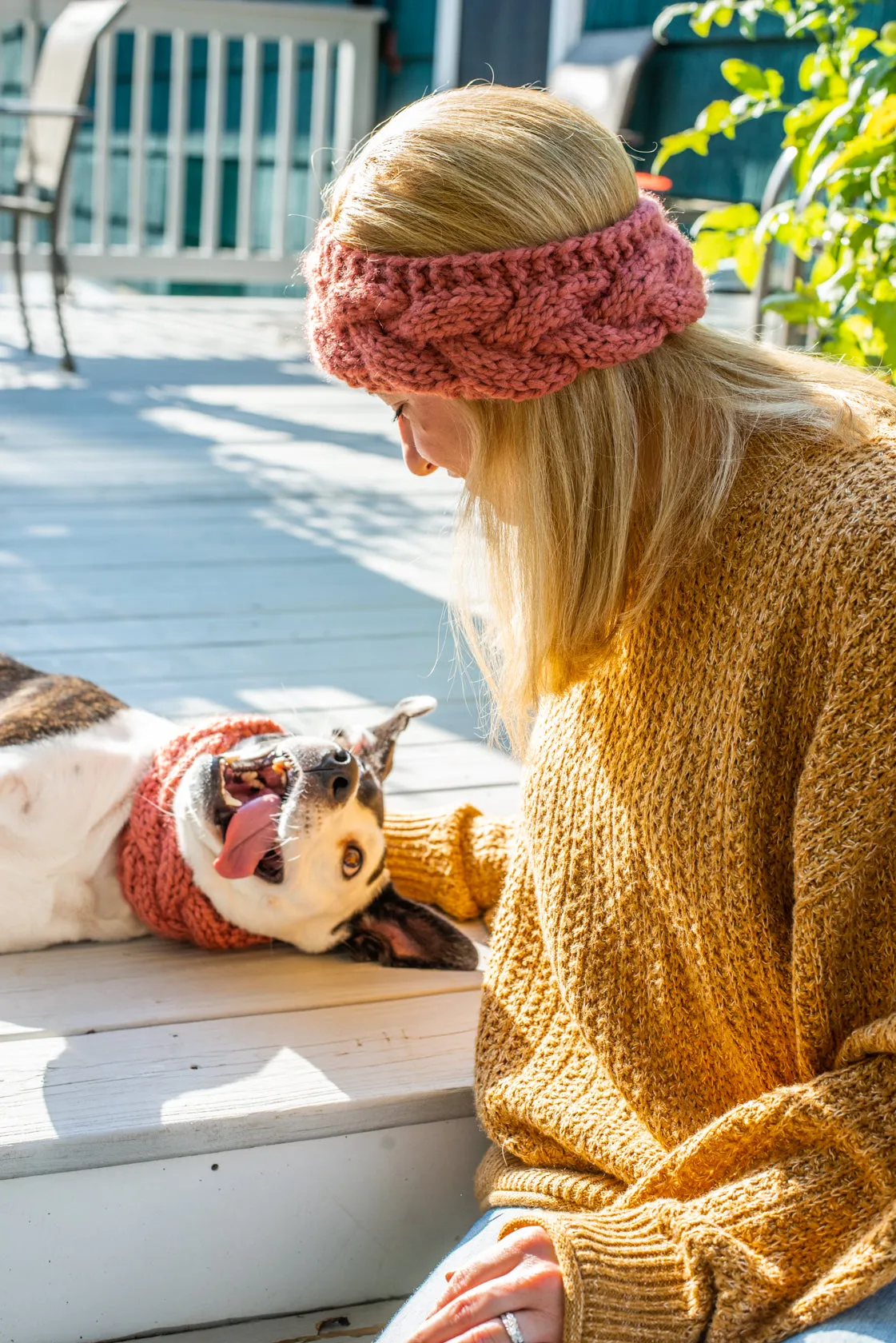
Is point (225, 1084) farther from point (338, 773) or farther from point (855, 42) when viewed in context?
point (855, 42)

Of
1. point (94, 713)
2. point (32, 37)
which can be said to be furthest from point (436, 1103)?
point (32, 37)

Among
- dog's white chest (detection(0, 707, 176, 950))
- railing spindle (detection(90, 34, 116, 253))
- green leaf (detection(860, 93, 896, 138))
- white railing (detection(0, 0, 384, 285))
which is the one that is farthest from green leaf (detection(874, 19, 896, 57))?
railing spindle (detection(90, 34, 116, 253))

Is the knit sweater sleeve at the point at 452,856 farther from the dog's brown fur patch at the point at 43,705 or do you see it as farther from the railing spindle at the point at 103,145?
the railing spindle at the point at 103,145

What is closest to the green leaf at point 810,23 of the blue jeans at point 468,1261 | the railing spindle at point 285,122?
the blue jeans at point 468,1261

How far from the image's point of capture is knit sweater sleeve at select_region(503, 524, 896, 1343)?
121 cm

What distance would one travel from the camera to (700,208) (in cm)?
566

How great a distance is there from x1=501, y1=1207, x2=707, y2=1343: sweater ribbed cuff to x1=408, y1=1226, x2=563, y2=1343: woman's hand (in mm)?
14

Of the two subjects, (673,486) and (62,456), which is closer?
(673,486)

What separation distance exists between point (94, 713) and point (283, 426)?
10.9 feet

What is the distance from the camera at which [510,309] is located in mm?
1274

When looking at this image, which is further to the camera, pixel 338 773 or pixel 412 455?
pixel 338 773

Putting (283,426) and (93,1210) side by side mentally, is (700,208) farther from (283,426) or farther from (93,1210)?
(93,1210)

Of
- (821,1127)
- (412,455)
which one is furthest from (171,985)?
(821,1127)

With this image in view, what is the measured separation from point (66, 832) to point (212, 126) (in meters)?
6.27
